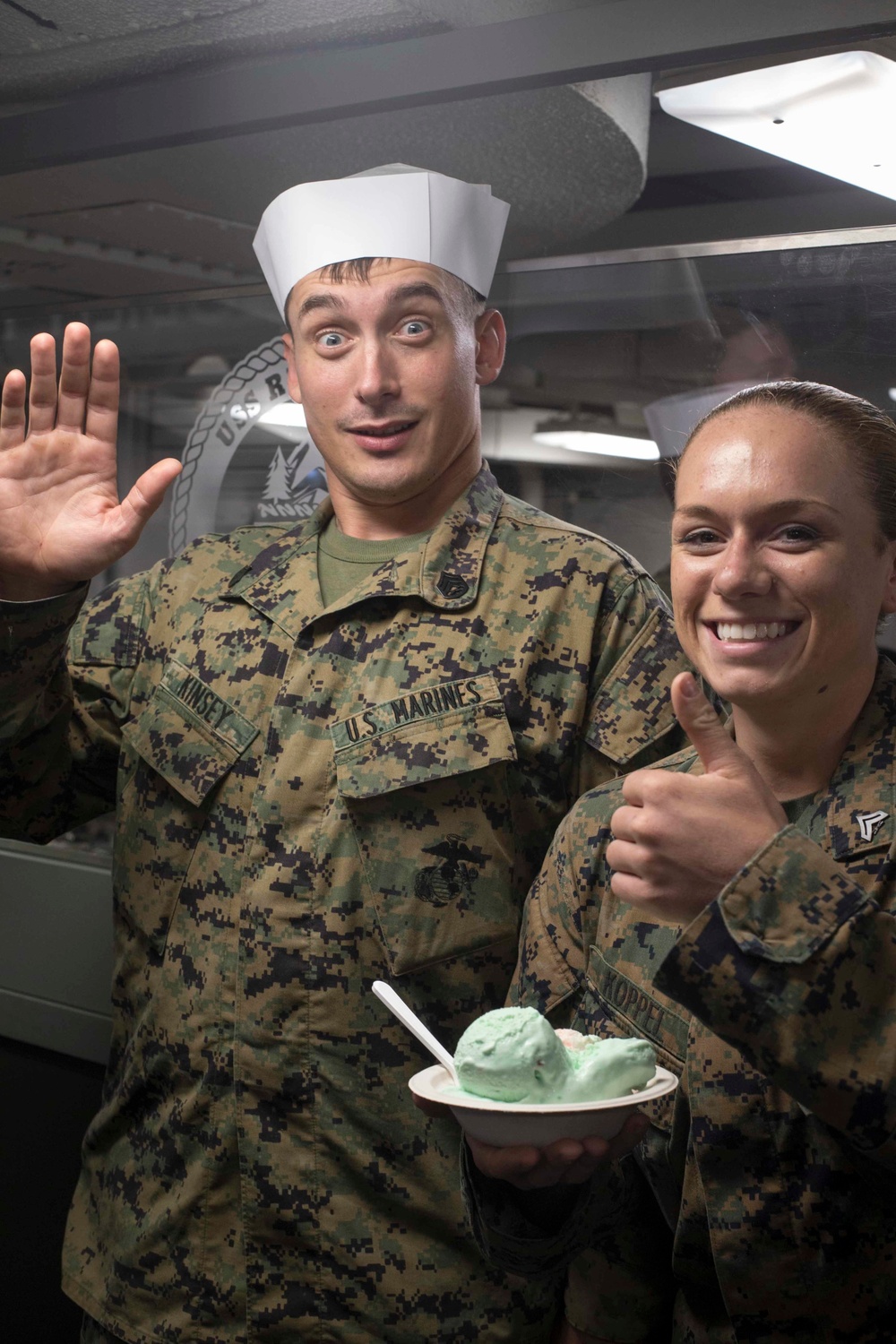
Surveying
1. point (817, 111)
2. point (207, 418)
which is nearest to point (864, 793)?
point (817, 111)

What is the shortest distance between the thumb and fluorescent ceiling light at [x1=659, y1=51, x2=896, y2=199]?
1126 mm

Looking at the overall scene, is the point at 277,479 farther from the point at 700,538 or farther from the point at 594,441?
the point at 700,538

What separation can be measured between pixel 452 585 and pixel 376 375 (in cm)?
27

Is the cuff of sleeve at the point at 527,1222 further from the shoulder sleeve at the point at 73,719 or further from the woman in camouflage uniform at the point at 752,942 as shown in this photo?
the shoulder sleeve at the point at 73,719

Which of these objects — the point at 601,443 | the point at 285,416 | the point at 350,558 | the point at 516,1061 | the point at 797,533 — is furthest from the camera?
the point at 285,416

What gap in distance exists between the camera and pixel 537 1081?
971 millimetres

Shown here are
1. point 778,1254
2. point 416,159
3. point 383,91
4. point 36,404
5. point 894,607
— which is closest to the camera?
point 778,1254

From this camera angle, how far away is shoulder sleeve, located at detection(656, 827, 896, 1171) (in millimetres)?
840

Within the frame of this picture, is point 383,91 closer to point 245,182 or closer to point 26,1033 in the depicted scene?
point 245,182

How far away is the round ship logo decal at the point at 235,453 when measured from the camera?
2264 mm

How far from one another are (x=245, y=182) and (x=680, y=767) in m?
1.65

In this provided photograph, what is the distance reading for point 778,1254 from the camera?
0.98 metres

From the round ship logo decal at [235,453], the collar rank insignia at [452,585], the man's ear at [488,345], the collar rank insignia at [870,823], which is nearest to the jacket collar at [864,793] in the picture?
the collar rank insignia at [870,823]

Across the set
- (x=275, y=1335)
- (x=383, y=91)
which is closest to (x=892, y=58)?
(x=383, y=91)
